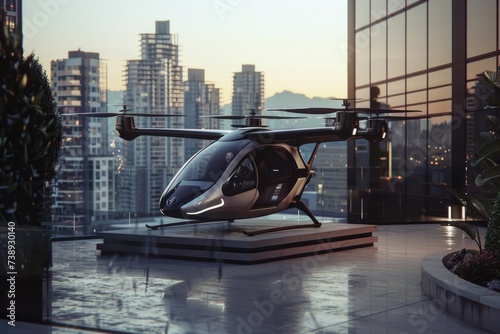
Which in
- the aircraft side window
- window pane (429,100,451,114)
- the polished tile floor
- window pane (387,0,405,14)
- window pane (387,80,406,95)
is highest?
window pane (387,0,405,14)

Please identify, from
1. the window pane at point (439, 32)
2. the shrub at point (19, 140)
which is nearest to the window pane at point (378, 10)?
the window pane at point (439, 32)

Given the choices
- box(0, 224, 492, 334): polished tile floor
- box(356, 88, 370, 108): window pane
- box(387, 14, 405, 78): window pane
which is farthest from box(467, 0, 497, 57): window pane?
box(0, 224, 492, 334): polished tile floor

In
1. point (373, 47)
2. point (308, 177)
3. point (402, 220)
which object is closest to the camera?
point (308, 177)

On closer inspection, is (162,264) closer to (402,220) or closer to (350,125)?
(350,125)

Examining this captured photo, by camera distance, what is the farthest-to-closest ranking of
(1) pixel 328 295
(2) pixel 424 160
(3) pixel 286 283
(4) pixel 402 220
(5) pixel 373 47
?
(5) pixel 373 47 < (2) pixel 424 160 < (4) pixel 402 220 < (3) pixel 286 283 < (1) pixel 328 295

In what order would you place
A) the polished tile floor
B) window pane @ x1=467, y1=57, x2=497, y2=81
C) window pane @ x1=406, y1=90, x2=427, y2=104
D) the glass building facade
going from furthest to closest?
window pane @ x1=406, y1=90, x2=427, y2=104
the glass building facade
window pane @ x1=467, y1=57, x2=497, y2=81
the polished tile floor

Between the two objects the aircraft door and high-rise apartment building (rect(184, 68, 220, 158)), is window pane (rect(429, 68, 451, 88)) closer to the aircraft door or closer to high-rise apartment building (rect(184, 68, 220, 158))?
high-rise apartment building (rect(184, 68, 220, 158))

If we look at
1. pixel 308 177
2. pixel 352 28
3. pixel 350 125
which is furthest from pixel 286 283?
pixel 352 28
